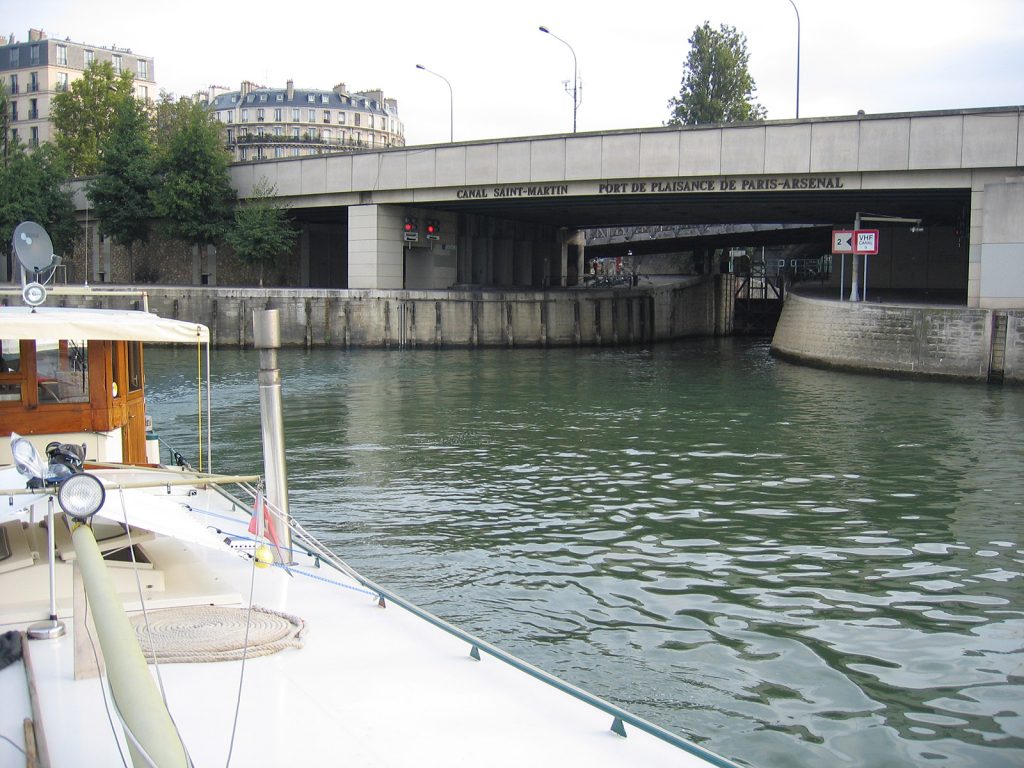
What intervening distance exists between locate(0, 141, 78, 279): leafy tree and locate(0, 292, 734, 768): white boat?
2193 inches

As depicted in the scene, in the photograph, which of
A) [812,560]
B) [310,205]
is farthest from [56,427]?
[310,205]

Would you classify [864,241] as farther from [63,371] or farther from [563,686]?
[563,686]

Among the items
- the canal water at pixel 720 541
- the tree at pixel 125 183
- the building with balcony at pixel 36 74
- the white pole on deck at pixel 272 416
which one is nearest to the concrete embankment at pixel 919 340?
the canal water at pixel 720 541

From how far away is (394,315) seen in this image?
4669cm

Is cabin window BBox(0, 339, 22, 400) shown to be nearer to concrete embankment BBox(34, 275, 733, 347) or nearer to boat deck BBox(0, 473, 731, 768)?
boat deck BBox(0, 473, 731, 768)

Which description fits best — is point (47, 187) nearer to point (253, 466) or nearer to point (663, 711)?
point (253, 466)

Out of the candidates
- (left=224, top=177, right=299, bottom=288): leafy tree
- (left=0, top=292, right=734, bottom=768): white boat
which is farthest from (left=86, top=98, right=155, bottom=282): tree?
(left=0, top=292, right=734, bottom=768): white boat

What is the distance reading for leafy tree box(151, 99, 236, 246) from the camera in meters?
53.5

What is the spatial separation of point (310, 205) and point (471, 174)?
34.6ft

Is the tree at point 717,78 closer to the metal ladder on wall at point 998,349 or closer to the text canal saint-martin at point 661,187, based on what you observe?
the text canal saint-martin at point 661,187

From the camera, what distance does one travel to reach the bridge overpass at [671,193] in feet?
112

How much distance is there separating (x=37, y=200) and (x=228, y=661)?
59542mm

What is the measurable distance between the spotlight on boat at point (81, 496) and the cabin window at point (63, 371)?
20.8ft

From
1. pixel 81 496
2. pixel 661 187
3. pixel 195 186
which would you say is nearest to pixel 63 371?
pixel 81 496
